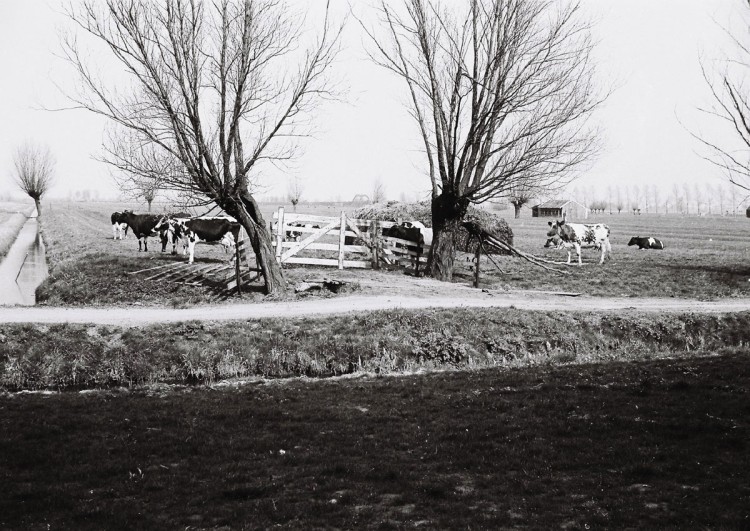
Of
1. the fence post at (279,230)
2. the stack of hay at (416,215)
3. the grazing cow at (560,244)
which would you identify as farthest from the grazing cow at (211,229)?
the grazing cow at (560,244)

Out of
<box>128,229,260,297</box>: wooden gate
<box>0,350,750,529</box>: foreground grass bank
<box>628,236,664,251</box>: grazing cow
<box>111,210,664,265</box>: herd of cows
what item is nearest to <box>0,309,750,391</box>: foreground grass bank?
<box>0,350,750,529</box>: foreground grass bank

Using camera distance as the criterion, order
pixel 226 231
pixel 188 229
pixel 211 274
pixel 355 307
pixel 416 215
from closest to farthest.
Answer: pixel 355 307, pixel 211 274, pixel 188 229, pixel 226 231, pixel 416 215

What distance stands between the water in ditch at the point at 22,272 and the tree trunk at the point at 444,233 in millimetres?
12002

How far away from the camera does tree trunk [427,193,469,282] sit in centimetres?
2161

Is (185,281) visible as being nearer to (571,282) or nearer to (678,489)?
(571,282)

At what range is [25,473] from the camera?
7129 mm

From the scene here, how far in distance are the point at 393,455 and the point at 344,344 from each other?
650 cm

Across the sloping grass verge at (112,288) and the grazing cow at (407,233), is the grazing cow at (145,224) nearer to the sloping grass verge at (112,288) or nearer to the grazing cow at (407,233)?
the sloping grass verge at (112,288)

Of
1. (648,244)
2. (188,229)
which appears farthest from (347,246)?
(648,244)

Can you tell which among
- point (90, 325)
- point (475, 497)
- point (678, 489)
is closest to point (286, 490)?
point (475, 497)

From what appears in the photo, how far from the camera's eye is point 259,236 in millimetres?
18531

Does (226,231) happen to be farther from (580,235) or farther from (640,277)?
(640,277)

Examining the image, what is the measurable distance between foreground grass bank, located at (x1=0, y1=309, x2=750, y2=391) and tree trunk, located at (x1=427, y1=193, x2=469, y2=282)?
6.29 metres

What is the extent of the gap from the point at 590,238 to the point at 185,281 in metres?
16.6
